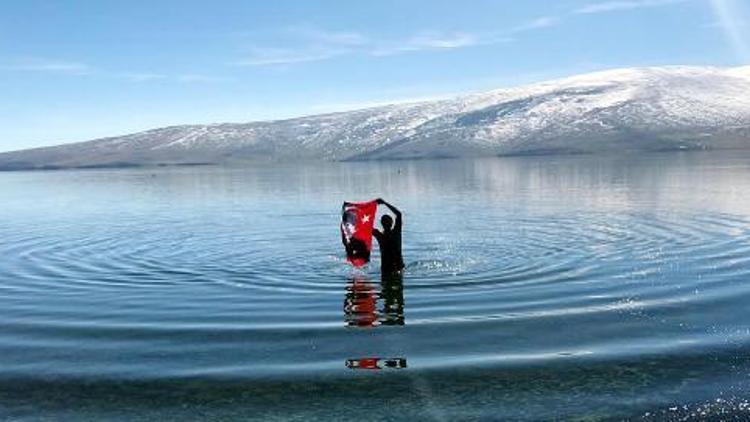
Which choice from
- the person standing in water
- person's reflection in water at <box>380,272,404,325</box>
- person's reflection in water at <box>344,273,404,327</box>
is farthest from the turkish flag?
person's reflection in water at <box>380,272,404,325</box>

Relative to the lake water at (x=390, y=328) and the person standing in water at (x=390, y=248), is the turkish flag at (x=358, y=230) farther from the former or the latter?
the person standing in water at (x=390, y=248)

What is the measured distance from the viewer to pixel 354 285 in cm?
2802

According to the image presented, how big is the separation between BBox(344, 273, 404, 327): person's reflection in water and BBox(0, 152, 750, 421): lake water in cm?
12

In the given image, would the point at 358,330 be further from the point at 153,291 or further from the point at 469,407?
the point at 153,291

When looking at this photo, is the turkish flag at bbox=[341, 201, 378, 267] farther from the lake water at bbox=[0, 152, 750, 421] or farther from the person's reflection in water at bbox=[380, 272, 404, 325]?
the person's reflection in water at bbox=[380, 272, 404, 325]

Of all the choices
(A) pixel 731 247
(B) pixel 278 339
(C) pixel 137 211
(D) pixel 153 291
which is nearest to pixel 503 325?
(B) pixel 278 339

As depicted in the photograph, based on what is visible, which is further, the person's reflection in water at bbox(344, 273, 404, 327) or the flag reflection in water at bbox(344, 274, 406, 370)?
the person's reflection in water at bbox(344, 273, 404, 327)

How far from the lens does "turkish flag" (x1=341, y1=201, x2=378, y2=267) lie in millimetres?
30078

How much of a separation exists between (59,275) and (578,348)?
22.9 meters

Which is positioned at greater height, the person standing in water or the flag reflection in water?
the person standing in water

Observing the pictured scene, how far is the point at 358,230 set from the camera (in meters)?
30.4

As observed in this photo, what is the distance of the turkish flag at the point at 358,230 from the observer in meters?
30.1

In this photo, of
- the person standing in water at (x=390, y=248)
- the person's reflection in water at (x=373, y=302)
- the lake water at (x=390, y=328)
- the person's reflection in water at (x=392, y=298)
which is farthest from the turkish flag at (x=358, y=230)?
the person's reflection in water at (x=392, y=298)

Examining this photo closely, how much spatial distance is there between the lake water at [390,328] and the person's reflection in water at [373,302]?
12 centimetres
